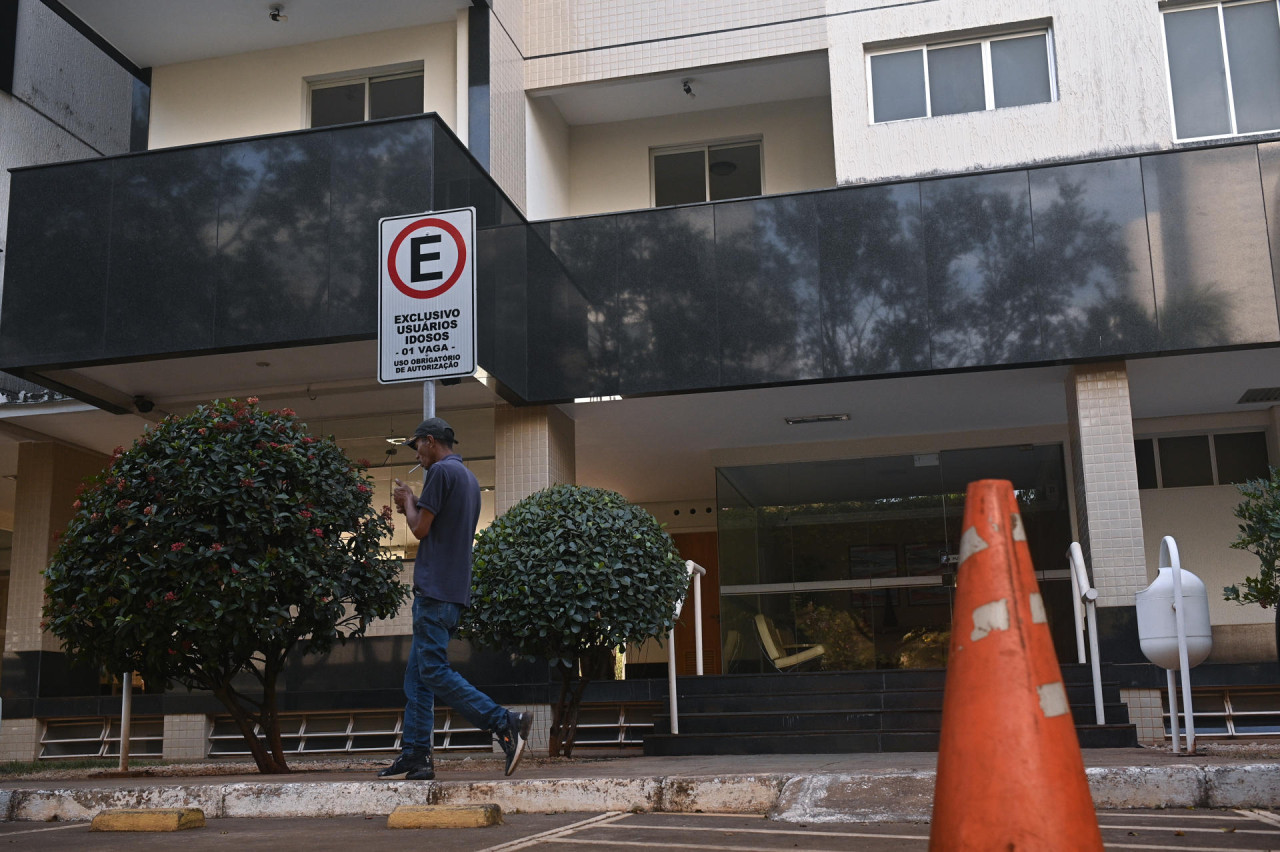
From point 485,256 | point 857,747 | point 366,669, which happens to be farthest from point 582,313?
point 857,747

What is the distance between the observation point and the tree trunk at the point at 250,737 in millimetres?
7941

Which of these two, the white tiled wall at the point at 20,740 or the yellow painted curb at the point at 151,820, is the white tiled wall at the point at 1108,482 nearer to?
the yellow painted curb at the point at 151,820

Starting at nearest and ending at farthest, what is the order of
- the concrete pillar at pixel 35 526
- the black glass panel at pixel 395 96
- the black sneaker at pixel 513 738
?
the black sneaker at pixel 513 738 < the black glass panel at pixel 395 96 < the concrete pillar at pixel 35 526

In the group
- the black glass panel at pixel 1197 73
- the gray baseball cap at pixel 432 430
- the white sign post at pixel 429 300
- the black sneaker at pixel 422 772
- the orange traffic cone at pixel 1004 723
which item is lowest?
the black sneaker at pixel 422 772

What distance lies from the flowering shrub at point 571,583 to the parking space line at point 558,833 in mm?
2950

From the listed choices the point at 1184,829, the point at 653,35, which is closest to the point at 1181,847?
the point at 1184,829

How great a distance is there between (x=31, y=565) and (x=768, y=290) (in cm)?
951

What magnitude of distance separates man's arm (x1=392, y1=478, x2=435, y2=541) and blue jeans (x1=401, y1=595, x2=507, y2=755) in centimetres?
39

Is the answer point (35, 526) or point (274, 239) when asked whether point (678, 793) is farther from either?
point (35, 526)

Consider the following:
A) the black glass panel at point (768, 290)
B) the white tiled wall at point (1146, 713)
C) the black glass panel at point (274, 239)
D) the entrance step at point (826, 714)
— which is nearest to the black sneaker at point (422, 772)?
the entrance step at point (826, 714)

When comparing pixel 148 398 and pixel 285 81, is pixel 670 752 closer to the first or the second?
pixel 148 398

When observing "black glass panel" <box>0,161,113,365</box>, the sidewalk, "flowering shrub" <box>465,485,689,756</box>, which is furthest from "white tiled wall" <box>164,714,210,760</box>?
the sidewalk

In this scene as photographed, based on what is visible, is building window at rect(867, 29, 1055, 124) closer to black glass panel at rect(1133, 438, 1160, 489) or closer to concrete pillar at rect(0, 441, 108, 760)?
black glass panel at rect(1133, 438, 1160, 489)

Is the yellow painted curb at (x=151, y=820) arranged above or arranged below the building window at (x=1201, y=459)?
below
